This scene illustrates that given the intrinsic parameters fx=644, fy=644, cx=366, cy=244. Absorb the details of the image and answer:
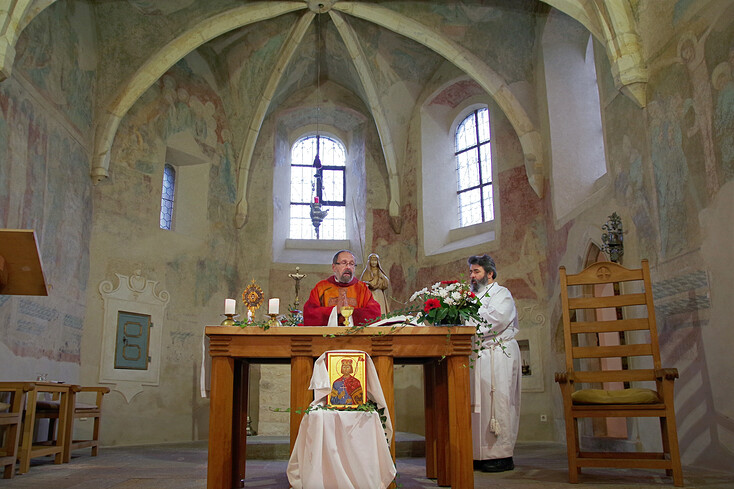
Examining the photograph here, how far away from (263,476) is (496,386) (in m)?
2.38

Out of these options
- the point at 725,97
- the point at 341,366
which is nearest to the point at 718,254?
the point at 725,97

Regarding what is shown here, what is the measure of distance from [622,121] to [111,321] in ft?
27.8

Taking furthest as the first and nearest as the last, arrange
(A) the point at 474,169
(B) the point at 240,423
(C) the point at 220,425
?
(A) the point at 474,169, (B) the point at 240,423, (C) the point at 220,425

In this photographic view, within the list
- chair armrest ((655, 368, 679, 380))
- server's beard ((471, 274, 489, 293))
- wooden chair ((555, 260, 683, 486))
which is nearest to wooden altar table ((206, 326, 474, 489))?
wooden chair ((555, 260, 683, 486))

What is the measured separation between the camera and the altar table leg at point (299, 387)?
15.6ft

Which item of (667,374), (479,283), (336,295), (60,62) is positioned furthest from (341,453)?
(60,62)

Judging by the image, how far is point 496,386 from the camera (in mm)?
6340

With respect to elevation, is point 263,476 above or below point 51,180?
below

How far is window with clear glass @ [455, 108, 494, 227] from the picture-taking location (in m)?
13.0

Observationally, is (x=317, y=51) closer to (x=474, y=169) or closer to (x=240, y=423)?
(x=474, y=169)

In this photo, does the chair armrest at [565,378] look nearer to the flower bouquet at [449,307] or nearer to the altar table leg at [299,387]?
the flower bouquet at [449,307]

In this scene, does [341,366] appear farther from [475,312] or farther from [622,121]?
[622,121]

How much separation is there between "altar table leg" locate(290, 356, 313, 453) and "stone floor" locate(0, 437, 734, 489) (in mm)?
735

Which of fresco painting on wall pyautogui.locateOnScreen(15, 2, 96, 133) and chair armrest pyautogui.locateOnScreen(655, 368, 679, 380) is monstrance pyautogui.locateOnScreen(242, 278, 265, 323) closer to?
chair armrest pyautogui.locateOnScreen(655, 368, 679, 380)
